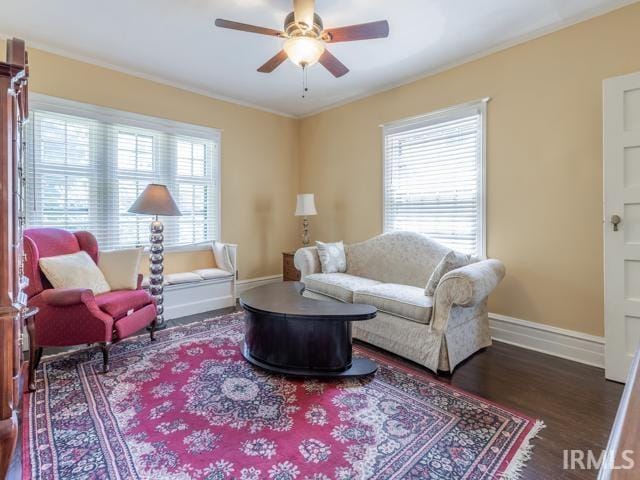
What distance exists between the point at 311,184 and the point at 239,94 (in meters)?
1.62

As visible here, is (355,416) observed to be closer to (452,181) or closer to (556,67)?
(452,181)

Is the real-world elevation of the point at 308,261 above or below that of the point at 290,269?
above

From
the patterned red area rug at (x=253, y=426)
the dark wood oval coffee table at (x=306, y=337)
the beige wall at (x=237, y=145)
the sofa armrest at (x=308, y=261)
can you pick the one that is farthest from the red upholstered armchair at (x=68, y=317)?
the sofa armrest at (x=308, y=261)

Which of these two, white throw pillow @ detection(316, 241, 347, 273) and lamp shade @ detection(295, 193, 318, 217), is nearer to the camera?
white throw pillow @ detection(316, 241, 347, 273)

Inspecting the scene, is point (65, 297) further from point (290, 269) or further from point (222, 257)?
point (290, 269)

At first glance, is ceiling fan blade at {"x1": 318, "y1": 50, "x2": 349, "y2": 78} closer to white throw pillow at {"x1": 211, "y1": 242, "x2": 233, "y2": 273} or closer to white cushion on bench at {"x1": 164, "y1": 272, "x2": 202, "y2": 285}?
white throw pillow at {"x1": 211, "y1": 242, "x2": 233, "y2": 273}

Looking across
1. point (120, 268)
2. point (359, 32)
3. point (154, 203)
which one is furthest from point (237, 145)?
point (359, 32)

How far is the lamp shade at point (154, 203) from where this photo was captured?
3277 mm

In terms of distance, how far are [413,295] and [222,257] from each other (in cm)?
257

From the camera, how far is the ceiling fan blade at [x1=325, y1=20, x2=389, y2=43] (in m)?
2.12

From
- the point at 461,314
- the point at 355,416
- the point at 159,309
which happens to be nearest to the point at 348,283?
the point at 461,314

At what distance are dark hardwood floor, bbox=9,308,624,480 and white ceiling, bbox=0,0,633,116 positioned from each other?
2807 mm

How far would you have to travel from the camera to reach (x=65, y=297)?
2.34 m

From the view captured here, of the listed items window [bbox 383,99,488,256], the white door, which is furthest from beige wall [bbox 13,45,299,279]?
the white door
